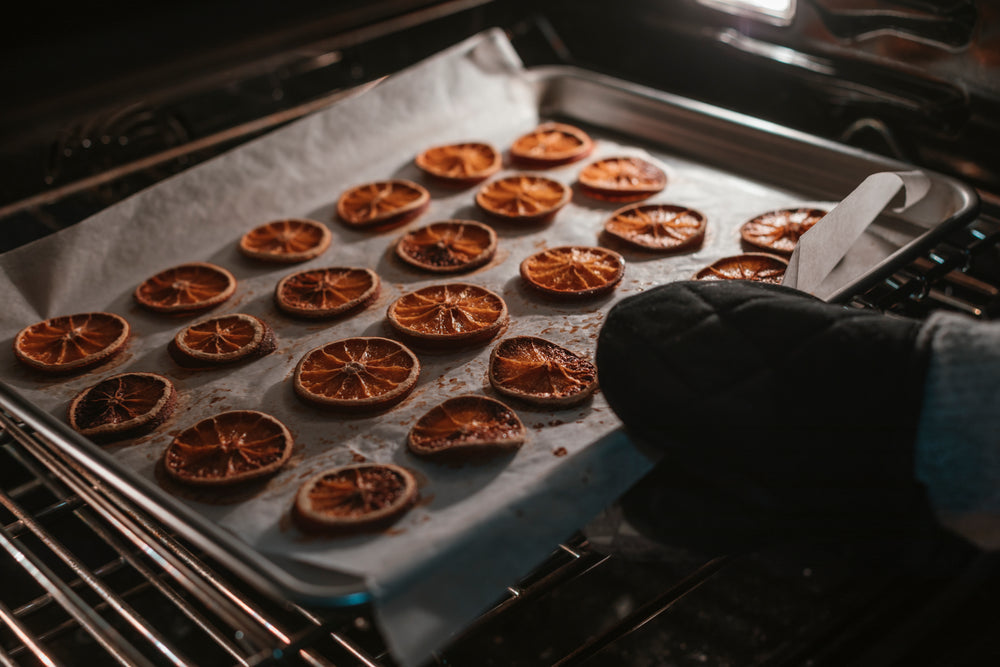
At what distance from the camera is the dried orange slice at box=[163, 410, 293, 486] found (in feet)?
8.58

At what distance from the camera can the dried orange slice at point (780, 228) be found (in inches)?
141

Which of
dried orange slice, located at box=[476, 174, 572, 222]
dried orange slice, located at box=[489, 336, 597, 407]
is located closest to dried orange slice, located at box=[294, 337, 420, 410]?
dried orange slice, located at box=[489, 336, 597, 407]

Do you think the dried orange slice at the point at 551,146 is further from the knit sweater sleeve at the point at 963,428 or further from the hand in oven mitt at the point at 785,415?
the knit sweater sleeve at the point at 963,428

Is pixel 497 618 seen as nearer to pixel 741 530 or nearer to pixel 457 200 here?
pixel 741 530

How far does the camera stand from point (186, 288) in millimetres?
3553

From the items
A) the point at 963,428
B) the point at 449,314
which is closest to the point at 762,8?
the point at 449,314

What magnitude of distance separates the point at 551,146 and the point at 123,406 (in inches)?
105

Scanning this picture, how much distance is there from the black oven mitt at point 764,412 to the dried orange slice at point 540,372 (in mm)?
371

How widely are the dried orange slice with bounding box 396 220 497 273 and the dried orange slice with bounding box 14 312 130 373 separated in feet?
4.21

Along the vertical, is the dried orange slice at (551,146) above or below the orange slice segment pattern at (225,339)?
above

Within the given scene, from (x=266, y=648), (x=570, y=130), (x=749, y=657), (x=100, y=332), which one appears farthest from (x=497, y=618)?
(x=570, y=130)

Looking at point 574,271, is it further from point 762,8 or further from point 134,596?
point 134,596

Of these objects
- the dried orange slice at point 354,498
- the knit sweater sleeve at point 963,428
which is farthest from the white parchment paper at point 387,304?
the knit sweater sleeve at point 963,428

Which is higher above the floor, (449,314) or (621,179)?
(621,179)
